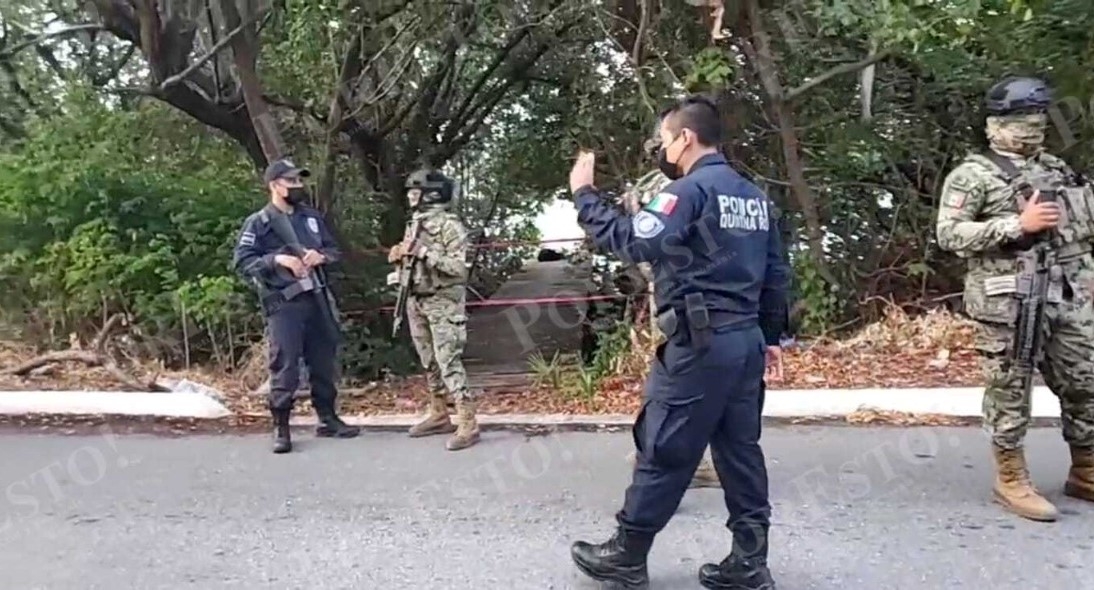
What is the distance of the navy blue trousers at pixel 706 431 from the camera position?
3566 mm

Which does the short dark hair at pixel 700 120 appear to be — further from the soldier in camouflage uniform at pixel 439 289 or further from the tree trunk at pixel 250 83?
the tree trunk at pixel 250 83

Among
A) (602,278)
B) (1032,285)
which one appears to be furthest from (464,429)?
(602,278)

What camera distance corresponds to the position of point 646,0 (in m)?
8.48

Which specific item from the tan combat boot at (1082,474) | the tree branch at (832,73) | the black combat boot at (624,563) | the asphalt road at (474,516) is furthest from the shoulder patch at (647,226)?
the tree branch at (832,73)

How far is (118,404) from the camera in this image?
7.11m

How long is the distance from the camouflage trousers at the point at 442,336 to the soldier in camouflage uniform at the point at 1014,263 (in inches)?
113

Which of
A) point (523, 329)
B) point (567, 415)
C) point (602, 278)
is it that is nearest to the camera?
point (567, 415)

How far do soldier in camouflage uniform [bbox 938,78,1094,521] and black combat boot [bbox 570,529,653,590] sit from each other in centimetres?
183

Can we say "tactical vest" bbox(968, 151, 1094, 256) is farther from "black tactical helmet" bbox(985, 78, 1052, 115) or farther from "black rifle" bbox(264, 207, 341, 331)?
"black rifle" bbox(264, 207, 341, 331)

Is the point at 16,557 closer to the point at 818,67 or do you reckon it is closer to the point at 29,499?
the point at 29,499

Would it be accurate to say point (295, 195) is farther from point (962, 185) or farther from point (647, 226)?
point (962, 185)

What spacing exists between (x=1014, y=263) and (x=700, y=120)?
164 centimetres

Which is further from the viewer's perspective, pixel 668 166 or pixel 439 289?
pixel 439 289

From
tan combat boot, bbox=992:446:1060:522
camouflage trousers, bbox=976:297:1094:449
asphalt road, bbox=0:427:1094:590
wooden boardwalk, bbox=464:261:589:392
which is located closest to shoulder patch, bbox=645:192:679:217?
asphalt road, bbox=0:427:1094:590
